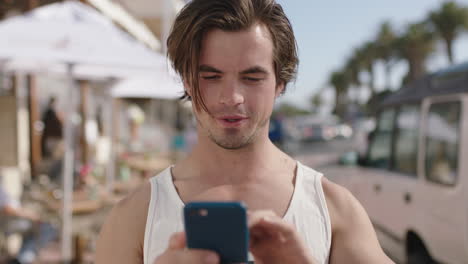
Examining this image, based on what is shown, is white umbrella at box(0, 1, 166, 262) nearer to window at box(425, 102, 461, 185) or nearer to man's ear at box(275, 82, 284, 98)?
window at box(425, 102, 461, 185)

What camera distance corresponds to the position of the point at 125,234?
4.13 ft

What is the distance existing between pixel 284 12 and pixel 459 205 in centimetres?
267

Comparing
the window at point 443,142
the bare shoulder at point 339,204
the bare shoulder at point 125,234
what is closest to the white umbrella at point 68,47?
the window at point 443,142

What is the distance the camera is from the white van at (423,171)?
3.51 metres

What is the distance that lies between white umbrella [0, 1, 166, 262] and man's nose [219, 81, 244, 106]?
341 cm

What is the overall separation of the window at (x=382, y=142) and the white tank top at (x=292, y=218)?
3921 mm

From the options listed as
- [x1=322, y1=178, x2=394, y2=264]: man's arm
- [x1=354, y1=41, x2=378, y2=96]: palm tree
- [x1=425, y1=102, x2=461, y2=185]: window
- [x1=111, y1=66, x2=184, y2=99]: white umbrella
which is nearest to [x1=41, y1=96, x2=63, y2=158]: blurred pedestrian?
[x1=111, y1=66, x2=184, y2=99]: white umbrella

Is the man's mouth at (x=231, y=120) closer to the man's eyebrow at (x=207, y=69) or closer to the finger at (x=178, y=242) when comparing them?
the man's eyebrow at (x=207, y=69)

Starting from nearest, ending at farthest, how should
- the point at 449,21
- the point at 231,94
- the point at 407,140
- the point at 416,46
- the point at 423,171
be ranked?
1. the point at 231,94
2. the point at 423,171
3. the point at 407,140
4. the point at 449,21
5. the point at 416,46

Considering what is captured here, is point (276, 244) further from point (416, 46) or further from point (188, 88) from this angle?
point (416, 46)

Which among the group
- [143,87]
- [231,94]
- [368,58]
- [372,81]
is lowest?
[231,94]

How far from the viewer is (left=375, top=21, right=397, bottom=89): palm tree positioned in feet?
136

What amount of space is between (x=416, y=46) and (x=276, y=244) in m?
37.9

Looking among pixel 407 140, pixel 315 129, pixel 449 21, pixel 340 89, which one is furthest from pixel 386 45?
pixel 407 140
